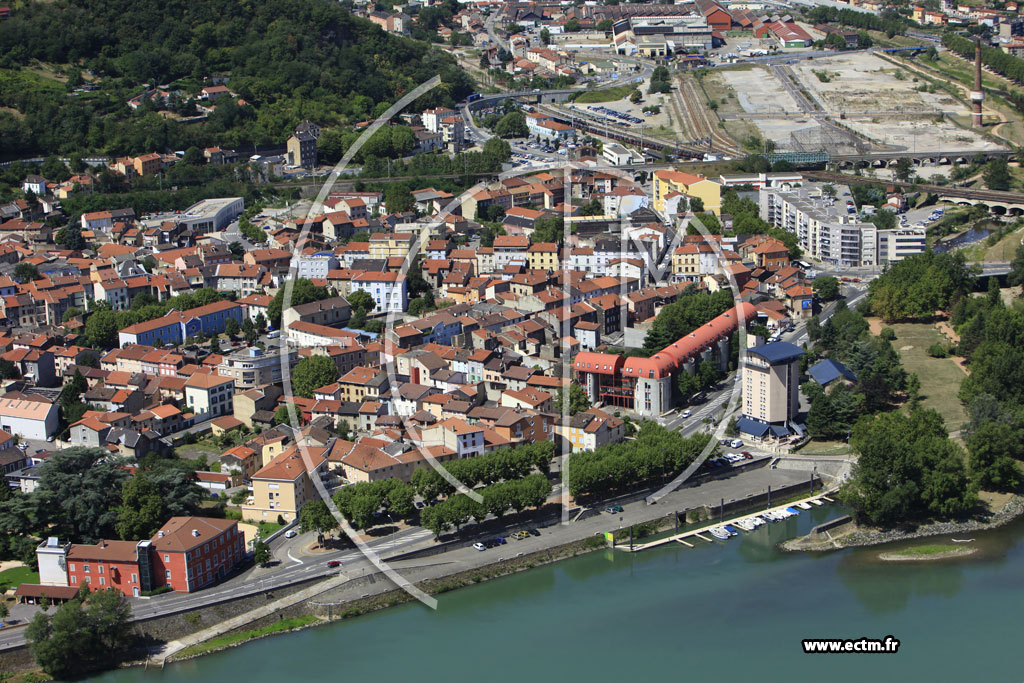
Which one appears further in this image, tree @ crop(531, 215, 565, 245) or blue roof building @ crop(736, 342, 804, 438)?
tree @ crop(531, 215, 565, 245)

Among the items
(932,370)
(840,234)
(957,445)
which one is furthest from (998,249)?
(957,445)

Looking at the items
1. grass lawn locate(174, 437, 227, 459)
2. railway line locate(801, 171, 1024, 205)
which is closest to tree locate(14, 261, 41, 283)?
grass lawn locate(174, 437, 227, 459)

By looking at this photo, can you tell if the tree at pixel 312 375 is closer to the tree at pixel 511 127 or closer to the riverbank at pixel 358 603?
the riverbank at pixel 358 603

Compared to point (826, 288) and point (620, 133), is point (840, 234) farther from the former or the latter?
point (620, 133)

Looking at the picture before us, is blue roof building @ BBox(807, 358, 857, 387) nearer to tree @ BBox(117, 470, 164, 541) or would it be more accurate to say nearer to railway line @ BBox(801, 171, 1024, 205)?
tree @ BBox(117, 470, 164, 541)

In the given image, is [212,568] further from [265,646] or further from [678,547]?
[678,547]

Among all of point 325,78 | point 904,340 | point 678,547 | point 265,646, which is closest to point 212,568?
point 265,646

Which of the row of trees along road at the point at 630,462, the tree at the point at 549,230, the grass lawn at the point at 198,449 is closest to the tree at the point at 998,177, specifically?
the tree at the point at 549,230
